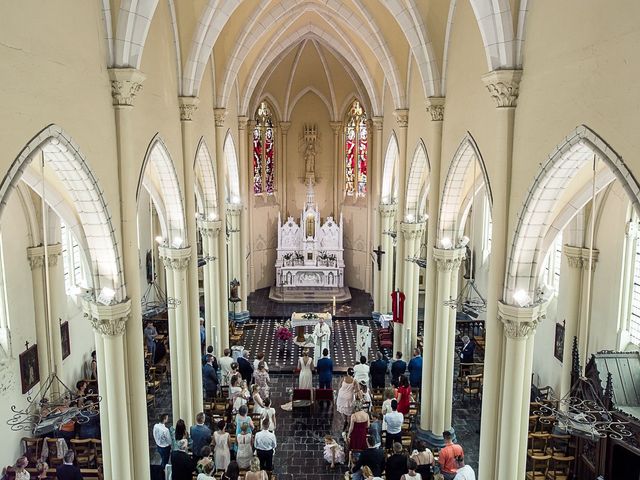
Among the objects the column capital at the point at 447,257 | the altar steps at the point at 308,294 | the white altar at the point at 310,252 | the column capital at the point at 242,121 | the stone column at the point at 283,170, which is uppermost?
the column capital at the point at 242,121

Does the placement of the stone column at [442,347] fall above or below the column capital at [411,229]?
below

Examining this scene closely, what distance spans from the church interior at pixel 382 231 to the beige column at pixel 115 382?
0.12ft

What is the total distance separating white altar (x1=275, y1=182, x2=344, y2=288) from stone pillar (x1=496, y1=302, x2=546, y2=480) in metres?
19.0

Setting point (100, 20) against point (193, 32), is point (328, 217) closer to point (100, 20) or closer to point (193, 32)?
point (193, 32)

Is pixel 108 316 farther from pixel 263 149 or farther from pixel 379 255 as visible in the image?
pixel 263 149

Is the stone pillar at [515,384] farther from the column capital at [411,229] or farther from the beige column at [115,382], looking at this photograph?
the column capital at [411,229]

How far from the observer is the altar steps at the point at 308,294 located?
27250mm

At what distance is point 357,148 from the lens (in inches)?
1193

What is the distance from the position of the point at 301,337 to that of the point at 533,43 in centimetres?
1404

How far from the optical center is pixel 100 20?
9.07 m

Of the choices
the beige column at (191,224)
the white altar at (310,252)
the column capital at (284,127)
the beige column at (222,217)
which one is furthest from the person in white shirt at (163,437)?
the column capital at (284,127)

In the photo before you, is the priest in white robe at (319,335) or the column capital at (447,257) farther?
the priest in white robe at (319,335)

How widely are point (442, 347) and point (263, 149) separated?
18.6 m

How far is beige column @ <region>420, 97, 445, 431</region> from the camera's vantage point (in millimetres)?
13602
